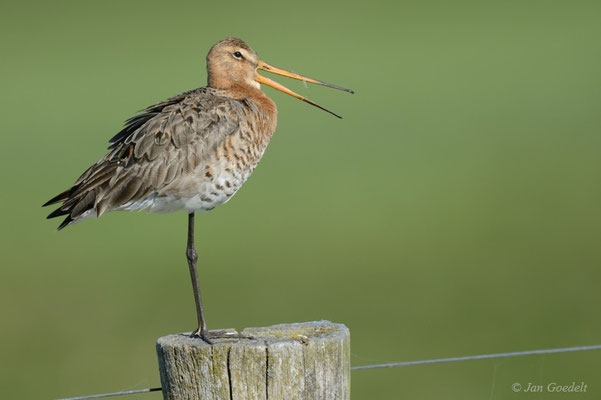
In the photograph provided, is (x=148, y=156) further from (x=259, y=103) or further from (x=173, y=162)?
(x=259, y=103)

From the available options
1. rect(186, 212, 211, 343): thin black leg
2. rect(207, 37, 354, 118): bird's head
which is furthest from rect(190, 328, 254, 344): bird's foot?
rect(207, 37, 354, 118): bird's head

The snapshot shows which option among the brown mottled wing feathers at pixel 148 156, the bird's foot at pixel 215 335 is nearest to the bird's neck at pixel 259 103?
the brown mottled wing feathers at pixel 148 156

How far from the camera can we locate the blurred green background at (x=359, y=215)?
12.7 m

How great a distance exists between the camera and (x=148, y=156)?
7.46 metres

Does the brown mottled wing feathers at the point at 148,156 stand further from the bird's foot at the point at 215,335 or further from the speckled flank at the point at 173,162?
the bird's foot at the point at 215,335

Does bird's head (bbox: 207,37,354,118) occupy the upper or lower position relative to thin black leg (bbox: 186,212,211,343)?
upper

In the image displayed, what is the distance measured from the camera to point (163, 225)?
722 inches

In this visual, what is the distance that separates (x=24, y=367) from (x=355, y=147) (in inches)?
423

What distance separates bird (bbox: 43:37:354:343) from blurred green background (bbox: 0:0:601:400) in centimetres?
334

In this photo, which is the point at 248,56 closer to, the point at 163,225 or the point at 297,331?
the point at 297,331

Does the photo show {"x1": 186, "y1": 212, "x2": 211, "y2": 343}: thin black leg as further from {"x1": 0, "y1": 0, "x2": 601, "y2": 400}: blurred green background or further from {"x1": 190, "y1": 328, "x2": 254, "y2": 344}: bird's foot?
{"x1": 0, "y1": 0, "x2": 601, "y2": 400}: blurred green background

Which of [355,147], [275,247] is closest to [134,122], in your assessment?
[275,247]

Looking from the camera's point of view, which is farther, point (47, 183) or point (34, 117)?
point (34, 117)

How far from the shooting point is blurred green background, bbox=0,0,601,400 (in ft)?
41.7
